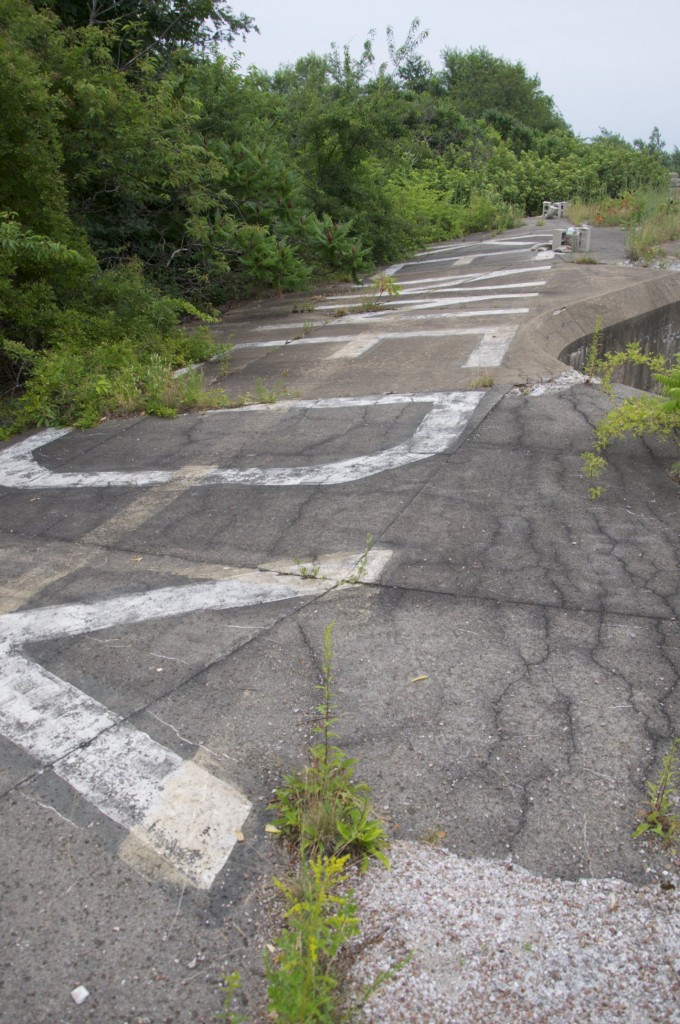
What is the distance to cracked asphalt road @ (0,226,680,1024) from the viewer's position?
2.36 metres

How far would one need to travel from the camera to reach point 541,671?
3.26 meters

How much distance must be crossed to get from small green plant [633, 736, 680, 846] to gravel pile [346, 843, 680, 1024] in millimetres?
205

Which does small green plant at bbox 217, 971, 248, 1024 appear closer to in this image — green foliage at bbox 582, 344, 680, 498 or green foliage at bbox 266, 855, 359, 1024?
green foliage at bbox 266, 855, 359, 1024

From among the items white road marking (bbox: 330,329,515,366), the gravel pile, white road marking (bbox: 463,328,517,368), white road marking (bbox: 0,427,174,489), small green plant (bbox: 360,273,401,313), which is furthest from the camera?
small green plant (bbox: 360,273,401,313)

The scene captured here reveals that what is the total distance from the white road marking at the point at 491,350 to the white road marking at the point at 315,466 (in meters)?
0.95

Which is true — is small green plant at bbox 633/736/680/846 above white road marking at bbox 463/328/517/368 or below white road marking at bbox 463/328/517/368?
below

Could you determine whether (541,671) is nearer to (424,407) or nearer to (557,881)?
(557,881)

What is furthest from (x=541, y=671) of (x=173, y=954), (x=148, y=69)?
(x=148, y=69)

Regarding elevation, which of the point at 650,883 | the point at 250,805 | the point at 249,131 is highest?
the point at 249,131

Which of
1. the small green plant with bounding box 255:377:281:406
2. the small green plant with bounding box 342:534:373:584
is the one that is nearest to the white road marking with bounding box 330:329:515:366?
the small green plant with bounding box 255:377:281:406

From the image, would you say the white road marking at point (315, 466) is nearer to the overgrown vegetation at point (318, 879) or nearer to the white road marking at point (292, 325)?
the overgrown vegetation at point (318, 879)

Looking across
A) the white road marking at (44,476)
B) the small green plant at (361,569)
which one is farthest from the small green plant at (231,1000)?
the white road marking at (44,476)

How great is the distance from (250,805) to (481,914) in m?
0.84

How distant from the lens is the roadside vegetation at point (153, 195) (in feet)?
24.9
